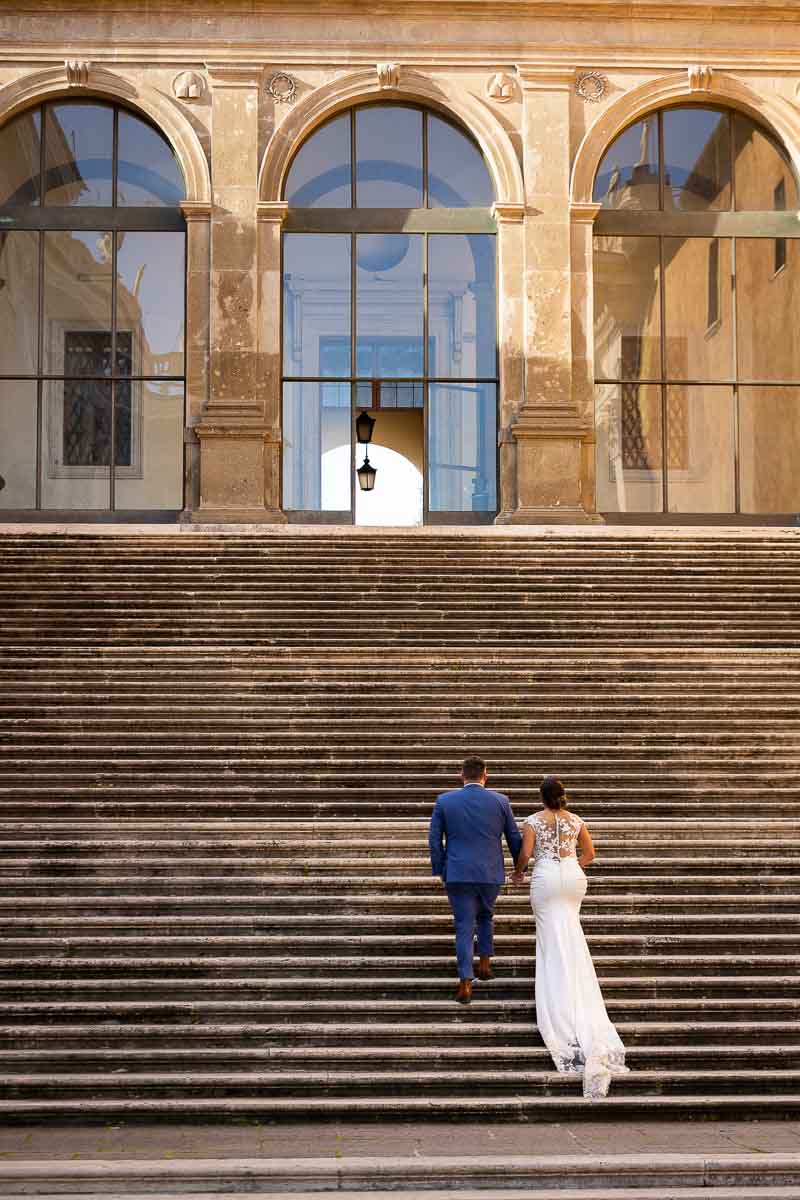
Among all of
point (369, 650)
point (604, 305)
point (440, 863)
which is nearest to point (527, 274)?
point (604, 305)

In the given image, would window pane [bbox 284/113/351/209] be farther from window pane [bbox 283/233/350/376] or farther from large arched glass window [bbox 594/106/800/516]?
large arched glass window [bbox 594/106/800/516]

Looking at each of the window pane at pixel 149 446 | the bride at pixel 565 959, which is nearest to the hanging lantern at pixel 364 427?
the window pane at pixel 149 446

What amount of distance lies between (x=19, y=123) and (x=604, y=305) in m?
9.24

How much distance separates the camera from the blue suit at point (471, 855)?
28.7 feet

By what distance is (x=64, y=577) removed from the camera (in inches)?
677

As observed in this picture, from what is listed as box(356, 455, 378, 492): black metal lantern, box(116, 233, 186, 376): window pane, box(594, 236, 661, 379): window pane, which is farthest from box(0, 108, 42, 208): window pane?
box(594, 236, 661, 379): window pane

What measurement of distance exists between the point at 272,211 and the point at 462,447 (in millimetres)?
4422

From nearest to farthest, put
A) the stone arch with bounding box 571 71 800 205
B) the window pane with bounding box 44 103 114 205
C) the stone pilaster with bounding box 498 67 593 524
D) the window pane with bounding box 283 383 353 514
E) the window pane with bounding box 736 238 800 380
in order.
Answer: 1. the stone pilaster with bounding box 498 67 593 524
2. the stone arch with bounding box 571 71 800 205
3. the window pane with bounding box 283 383 353 514
4. the window pane with bounding box 44 103 114 205
5. the window pane with bounding box 736 238 800 380

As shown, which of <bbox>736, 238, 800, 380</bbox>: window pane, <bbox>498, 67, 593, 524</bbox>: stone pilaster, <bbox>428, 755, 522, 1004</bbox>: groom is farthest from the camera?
<bbox>736, 238, 800, 380</bbox>: window pane

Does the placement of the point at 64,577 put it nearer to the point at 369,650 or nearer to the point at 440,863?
the point at 369,650

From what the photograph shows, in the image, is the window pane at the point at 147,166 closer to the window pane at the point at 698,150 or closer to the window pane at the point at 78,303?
the window pane at the point at 78,303

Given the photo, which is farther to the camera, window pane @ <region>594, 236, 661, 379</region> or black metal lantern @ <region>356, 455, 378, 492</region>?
window pane @ <region>594, 236, 661, 379</region>

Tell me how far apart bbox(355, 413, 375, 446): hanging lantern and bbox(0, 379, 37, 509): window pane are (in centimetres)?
491

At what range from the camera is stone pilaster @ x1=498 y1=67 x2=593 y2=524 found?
22391mm
